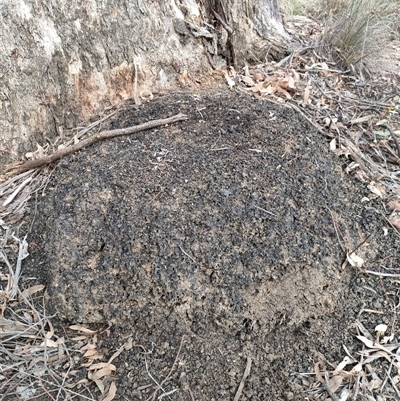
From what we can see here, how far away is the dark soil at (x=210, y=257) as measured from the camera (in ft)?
5.49

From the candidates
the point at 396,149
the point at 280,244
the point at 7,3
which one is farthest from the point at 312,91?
the point at 7,3

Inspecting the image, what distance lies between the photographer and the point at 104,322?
1.73 metres

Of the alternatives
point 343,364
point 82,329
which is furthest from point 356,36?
point 82,329

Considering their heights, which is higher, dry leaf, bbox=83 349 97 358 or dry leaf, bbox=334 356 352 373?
dry leaf, bbox=83 349 97 358

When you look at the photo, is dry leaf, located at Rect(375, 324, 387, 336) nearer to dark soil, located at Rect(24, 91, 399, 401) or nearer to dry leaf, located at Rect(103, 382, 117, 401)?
dark soil, located at Rect(24, 91, 399, 401)

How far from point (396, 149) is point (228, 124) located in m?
0.96

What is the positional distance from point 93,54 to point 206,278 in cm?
130

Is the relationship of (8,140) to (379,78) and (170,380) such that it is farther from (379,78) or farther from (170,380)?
(379,78)

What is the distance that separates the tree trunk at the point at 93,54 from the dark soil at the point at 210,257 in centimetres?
36

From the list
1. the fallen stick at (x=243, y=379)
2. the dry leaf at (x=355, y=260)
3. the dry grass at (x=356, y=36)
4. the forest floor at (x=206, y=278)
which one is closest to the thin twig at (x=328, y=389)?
the forest floor at (x=206, y=278)

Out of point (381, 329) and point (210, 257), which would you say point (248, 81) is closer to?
point (210, 257)

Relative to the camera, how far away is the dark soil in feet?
5.49

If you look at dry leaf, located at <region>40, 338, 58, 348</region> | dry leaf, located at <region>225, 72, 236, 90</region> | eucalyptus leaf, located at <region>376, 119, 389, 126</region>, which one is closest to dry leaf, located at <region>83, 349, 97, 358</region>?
dry leaf, located at <region>40, 338, 58, 348</region>

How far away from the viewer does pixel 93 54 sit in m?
2.27
